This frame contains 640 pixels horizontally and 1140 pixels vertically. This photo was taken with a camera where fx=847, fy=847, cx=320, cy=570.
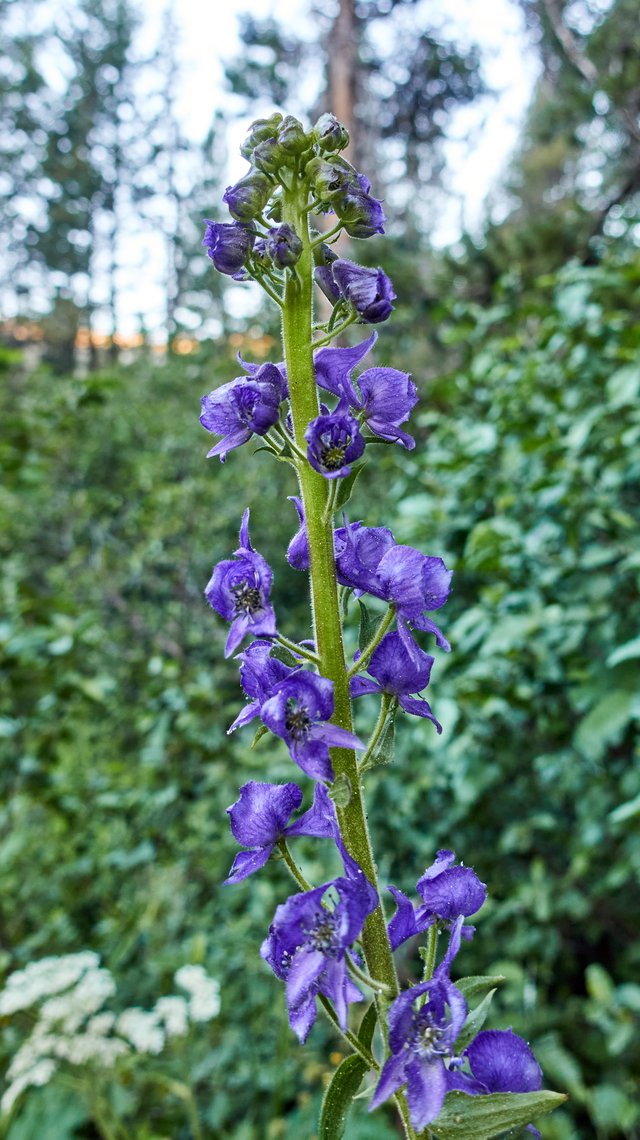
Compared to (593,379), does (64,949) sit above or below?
below

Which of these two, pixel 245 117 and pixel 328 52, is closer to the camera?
pixel 328 52

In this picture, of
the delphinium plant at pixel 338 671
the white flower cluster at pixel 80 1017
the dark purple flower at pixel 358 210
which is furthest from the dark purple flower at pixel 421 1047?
the white flower cluster at pixel 80 1017

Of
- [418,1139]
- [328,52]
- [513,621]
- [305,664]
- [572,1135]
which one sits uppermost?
[328,52]

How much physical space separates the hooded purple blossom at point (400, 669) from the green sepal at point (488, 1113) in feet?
1.12

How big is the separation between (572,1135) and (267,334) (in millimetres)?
4531

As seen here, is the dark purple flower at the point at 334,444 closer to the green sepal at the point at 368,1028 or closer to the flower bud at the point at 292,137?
the flower bud at the point at 292,137

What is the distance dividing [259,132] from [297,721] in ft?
2.22

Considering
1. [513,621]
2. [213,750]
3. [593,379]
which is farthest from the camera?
[213,750]

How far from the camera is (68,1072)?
253 cm

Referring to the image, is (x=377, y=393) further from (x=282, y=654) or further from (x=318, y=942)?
(x=318, y=942)

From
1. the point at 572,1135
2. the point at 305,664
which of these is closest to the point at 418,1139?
the point at 305,664

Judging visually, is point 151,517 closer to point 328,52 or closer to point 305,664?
point 305,664

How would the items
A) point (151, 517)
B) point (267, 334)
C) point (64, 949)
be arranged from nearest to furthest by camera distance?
point (64, 949), point (151, 517), point (267, 334)

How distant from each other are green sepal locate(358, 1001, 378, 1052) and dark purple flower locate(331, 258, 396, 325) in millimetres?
748
